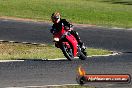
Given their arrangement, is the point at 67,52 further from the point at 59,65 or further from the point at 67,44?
the point at 59,65

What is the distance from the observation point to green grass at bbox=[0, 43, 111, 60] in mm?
20938

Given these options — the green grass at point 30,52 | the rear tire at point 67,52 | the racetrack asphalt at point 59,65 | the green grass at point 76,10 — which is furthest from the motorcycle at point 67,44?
the green grass at point 76,10

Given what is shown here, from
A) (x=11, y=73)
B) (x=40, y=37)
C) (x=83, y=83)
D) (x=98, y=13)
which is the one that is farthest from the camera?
(x=98, y=13)

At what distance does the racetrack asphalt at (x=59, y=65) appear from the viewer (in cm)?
1623

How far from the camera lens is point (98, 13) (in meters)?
39.9

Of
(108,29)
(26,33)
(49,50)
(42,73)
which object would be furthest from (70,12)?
(42,73)

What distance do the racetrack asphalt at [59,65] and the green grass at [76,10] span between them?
6510mm

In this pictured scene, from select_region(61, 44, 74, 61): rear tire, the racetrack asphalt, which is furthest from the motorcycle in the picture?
the racetrack asphalt

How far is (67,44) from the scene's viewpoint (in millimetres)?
19656

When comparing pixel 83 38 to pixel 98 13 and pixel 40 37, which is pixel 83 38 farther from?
pixel 98 13

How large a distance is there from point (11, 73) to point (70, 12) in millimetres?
23375

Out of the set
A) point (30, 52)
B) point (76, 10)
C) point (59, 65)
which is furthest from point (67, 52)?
point (76, 10)

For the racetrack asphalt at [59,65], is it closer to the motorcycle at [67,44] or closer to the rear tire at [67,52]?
→ the rear tire at [67,52]

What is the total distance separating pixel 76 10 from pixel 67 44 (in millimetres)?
21576
